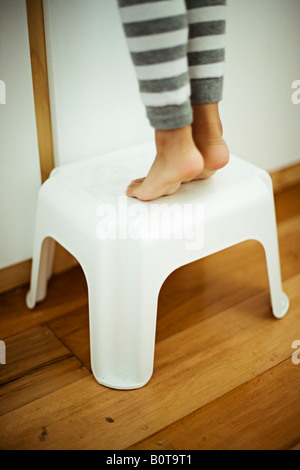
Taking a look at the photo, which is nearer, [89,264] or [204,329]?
[89,264]

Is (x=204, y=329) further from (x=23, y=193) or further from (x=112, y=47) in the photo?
(x=112, y=47)

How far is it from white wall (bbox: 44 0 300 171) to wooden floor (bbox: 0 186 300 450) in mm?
347

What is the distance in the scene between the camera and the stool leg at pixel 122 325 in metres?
0.87

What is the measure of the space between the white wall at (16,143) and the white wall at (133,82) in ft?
0.16

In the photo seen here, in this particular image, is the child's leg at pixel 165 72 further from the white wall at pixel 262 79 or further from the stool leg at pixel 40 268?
the white wall at pixel 262 79

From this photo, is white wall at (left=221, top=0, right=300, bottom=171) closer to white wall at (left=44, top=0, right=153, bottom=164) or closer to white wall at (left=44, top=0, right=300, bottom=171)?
white wall at (left=44, top=0, right=300, bottom=171)

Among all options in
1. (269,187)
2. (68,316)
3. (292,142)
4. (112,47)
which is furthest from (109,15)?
(292,142)

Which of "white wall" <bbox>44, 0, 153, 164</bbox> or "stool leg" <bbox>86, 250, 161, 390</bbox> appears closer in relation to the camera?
"stool leg" <bbox>86, 250, 161, 390</bbox>

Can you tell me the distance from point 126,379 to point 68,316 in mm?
234

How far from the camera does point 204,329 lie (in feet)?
3.50

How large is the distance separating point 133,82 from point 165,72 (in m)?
0.37

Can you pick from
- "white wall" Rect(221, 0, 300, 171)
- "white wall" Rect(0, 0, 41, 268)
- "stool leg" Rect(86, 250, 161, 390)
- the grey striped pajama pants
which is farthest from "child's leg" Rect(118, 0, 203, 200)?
"white wall" Rect(221, 0, 300, 171)

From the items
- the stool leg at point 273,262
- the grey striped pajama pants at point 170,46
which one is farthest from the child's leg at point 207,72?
the stool leg at point 273,262

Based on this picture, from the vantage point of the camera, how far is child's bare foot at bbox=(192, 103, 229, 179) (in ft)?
3.00
